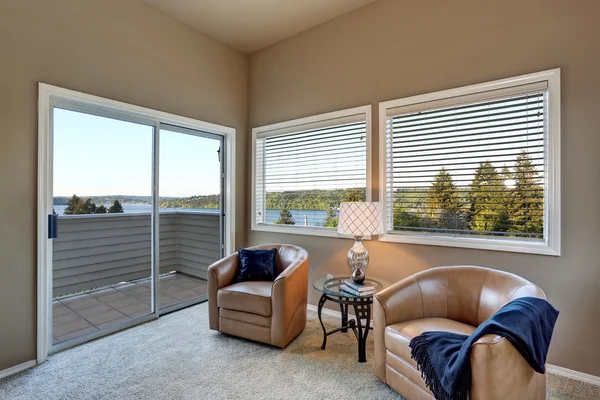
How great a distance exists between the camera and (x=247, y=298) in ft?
8.60

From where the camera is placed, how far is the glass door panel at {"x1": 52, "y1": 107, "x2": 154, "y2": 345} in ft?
8.59

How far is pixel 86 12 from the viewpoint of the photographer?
265cm

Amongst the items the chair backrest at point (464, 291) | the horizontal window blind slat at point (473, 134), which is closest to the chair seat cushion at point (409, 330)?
the chair backrest at point (464, 291)

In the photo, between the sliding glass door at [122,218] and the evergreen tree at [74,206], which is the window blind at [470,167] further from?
the evergreen tree at [74,206]

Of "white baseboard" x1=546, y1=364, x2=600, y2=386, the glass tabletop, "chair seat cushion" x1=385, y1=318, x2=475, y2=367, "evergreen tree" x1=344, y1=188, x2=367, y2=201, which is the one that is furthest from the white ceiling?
"white baseboard" x1=546, y1=364, x2=600, y2=386

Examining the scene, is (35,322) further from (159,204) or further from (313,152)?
(313,152)

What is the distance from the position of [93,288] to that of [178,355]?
114 cm

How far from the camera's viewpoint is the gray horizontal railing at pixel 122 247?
2.66 metres

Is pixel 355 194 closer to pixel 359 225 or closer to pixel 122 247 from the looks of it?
pixel 359 225

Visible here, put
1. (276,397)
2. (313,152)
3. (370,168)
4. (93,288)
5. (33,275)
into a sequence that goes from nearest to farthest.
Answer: (276,397) < (33,275) < (93,288) < (370,168) < (313,152)

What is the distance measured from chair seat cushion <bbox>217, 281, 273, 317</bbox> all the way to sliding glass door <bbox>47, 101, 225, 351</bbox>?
997mm

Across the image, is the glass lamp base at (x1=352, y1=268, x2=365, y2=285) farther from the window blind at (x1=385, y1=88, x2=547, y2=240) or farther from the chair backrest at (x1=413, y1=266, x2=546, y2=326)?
the window blind at (x1=385, y1=88, x2=547, y2=240)

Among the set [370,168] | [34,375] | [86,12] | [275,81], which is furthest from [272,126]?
[34,375]

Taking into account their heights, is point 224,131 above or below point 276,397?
above
